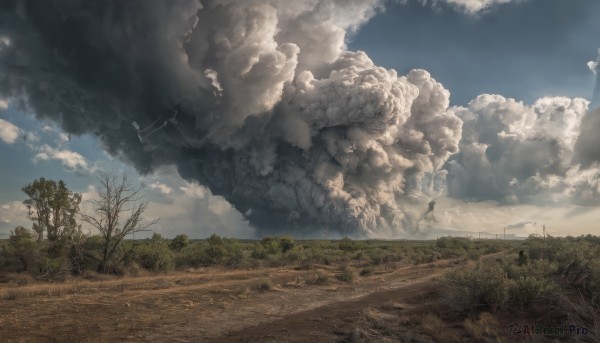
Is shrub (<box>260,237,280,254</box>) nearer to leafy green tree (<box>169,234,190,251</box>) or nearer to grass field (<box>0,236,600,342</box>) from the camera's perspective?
leafy green tree (<box>169,234,190,251</box>)

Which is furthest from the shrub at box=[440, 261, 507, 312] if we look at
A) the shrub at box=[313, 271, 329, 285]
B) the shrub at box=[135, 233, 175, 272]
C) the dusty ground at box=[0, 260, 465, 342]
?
the shrub at box=[135, 233, 175, 272]

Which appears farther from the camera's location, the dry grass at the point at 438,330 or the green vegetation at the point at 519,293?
the green vegetation at the point at 519,293

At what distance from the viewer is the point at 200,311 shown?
15.0 m

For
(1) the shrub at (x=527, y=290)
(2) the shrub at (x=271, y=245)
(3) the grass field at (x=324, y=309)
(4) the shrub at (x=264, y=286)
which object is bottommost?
(2) the shrub at (x=271, y=245)

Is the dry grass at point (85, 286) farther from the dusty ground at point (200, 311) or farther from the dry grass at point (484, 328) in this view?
the dry grass at point (484, 328)

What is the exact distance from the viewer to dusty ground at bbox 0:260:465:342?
11.3 metres

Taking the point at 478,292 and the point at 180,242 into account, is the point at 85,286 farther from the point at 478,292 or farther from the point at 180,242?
the point at 180,242

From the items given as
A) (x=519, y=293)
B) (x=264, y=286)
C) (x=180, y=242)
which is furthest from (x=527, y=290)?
(x=180, y=242)

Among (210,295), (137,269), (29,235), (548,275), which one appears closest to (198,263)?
(137,269)

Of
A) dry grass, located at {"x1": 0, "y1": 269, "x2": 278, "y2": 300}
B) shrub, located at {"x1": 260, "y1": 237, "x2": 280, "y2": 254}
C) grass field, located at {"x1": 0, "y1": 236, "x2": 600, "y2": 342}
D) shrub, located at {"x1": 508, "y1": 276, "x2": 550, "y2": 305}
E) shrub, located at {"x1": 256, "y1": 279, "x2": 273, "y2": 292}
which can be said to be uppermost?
shrub, located at {"x1": 508, "y1": 276, "x2": 550, "y2": 305}

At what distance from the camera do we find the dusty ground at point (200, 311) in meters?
11.3

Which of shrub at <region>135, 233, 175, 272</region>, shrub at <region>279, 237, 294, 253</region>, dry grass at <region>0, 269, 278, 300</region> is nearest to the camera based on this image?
dry grass at <region>0, 269, 278, 300</region>

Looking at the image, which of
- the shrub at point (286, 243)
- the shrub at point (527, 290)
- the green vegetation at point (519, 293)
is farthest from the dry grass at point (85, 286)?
the shrub at point (286, 243)

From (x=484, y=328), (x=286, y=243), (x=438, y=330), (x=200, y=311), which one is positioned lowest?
(x=286, y=243)
